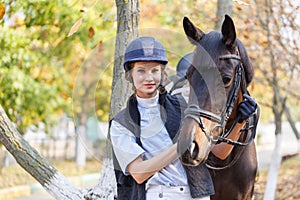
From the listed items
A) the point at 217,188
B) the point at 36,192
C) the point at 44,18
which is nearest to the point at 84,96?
the point at 217,188

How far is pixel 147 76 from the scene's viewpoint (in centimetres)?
273

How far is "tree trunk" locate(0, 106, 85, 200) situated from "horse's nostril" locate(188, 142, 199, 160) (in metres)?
1.86

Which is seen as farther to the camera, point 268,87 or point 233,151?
point 268,87

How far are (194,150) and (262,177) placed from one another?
12342mm

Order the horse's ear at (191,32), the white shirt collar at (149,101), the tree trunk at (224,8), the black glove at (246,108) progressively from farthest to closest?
the tree trunk at (224,8) < the black glove at (246,108) < the horse's ear at (191,32) < the white shirt collar at (149,101)

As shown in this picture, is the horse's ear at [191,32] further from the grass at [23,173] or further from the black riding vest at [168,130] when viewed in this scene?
the grass at [23,173]

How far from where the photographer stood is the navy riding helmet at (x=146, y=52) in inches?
107

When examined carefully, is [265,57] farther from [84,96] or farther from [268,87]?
[84,96]

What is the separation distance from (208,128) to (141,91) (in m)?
0.43

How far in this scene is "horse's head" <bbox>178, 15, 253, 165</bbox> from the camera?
2760mm

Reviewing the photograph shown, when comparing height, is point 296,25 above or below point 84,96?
above

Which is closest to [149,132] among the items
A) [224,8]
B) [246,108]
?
[246,108]

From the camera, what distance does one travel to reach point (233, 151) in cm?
382

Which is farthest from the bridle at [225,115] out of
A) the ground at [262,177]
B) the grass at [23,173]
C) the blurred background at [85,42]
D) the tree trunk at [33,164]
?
the grass at [23,173]
